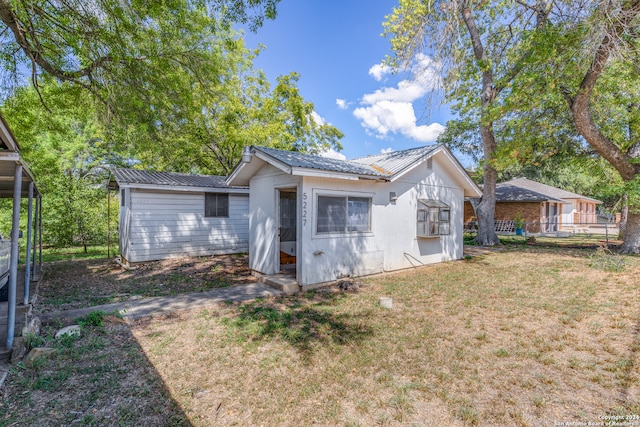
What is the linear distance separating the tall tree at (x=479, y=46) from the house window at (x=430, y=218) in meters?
4.82

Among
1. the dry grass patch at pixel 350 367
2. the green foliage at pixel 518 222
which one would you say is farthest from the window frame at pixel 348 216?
the green foliage at pixel 518 222

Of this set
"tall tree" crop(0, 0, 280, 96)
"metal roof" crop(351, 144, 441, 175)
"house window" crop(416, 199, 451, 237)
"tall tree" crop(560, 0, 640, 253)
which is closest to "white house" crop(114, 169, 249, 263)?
"tall tree" crop(0, 0, 280, 96)

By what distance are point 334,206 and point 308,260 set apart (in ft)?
4.71

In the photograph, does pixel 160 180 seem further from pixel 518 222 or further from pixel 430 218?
pixel 518 222

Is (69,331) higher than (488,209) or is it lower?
lower

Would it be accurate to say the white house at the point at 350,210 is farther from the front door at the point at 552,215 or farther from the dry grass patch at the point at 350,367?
the front door at the point at 552,215

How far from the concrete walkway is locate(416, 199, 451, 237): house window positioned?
5016 mm

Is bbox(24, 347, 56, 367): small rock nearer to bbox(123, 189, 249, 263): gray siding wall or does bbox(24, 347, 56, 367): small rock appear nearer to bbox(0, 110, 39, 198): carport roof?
bbox(0, 110, 39, 198): carport roof

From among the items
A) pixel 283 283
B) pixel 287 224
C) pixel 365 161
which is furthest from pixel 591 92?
pixel 283 283

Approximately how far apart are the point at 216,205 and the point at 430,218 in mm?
7851

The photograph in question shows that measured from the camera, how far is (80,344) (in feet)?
12.7

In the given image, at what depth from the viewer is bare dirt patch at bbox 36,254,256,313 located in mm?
5988

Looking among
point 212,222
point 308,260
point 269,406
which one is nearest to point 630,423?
point 269,406

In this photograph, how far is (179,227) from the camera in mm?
10648
